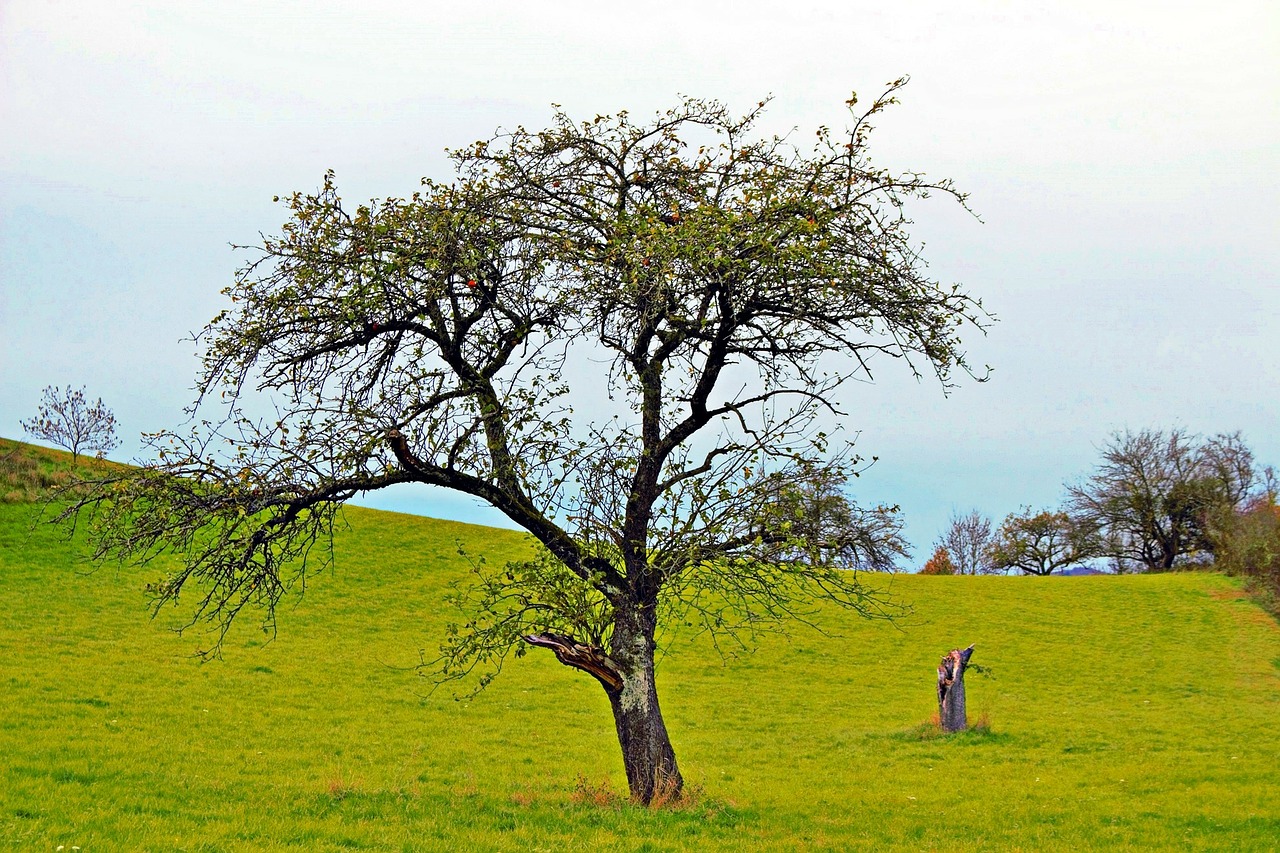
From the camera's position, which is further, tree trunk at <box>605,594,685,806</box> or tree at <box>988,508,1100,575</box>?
tree at <box>988,508,1100,575</box>

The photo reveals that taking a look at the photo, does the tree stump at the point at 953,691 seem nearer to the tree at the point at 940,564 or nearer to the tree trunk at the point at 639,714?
the tree trunk at the point at 639,714

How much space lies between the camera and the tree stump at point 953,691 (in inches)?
987

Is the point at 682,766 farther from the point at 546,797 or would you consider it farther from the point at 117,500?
the point at 117,500

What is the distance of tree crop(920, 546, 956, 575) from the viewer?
81.7 meters

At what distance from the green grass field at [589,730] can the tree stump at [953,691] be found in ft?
2.20

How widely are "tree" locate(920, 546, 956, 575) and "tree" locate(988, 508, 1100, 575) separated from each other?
16.1 feet

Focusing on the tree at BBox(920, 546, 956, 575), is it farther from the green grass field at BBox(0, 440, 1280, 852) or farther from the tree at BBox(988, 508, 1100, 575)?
the green grass field at BBox(0, 440, 1280, 852)

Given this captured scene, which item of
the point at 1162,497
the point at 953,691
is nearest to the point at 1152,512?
the point at 1162,497

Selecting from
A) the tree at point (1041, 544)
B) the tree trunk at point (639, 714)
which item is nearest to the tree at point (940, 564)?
the tree at point (1041, 544)

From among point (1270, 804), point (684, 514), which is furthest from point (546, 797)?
point (1270, 804)

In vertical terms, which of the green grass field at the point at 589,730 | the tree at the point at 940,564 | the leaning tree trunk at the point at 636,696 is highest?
the tree at the point at 940,564

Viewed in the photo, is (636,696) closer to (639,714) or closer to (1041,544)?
(639,714)

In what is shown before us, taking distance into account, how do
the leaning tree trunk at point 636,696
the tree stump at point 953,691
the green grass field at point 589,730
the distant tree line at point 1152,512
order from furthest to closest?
1. the distant tree line at point 1152,512
2. the tree stump at point 953,691
3. the leaning tree trunk at point 636,696
4. the green grass field at point 589,730

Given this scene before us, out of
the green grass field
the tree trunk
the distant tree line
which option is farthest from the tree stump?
the distant tree line
